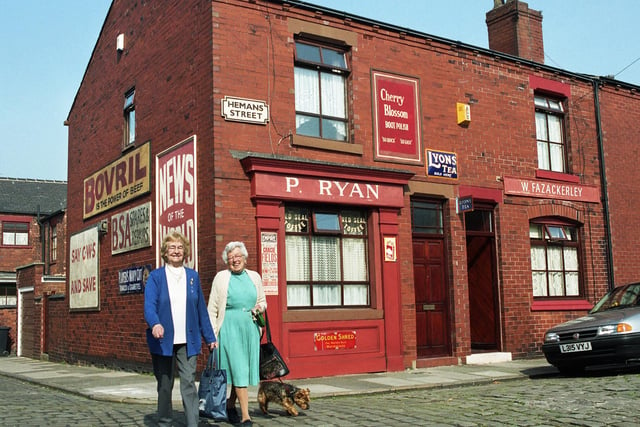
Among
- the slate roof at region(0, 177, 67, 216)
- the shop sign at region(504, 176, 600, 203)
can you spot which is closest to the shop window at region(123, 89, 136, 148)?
the shop sign at region(504, 176, 600, 203)

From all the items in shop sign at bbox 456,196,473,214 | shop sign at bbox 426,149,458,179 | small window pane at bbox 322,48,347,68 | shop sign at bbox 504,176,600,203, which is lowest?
shop sign at bbox 456,196,473,214

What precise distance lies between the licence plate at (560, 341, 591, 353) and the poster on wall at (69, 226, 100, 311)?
1019 cm

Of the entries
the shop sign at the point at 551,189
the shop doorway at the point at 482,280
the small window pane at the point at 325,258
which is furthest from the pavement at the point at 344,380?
the shop sign at the point at 551,189

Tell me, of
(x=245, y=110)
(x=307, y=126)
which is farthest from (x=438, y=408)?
(x=307, y=126)

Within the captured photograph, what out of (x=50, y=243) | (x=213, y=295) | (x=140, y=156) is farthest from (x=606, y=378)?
(x=50, y=243)

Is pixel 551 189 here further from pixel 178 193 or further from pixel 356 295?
pixel 178 193

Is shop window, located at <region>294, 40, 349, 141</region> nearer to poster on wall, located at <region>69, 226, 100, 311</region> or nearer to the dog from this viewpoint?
the dog

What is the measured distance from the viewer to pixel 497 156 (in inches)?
588

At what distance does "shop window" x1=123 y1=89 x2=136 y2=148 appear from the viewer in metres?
15.3

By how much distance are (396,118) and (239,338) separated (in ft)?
24.2

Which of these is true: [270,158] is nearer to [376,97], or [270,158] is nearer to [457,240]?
[376,97]

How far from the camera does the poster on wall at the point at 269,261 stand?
11516 mm

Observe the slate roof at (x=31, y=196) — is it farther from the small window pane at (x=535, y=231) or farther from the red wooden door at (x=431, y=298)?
the small window pane at (x=535, y=231)

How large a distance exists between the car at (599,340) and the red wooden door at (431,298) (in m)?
2.73
